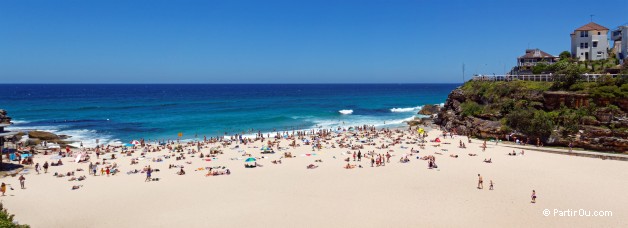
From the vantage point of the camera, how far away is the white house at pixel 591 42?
41.7m

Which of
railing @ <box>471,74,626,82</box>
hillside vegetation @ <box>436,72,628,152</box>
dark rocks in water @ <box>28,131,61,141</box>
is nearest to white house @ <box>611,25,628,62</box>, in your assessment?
railing @ <box>471,74,626,82</box>

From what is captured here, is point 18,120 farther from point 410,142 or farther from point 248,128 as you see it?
point 410,142

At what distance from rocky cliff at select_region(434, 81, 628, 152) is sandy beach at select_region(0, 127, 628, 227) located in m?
2.96

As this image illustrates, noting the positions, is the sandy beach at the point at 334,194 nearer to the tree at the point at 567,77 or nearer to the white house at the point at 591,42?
the tree at the point at 567,77

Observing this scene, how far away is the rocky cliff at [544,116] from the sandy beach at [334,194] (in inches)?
116

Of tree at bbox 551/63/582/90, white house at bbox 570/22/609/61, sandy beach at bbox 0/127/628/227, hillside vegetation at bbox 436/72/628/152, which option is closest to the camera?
sandy beach at bbox 0/127/628/227

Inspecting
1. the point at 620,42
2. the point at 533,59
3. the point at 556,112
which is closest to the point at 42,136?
the point at 556,112

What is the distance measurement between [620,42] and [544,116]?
21690 millimetres

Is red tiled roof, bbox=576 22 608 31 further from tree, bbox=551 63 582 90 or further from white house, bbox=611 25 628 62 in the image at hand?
tree, bbox=551 63 582 90

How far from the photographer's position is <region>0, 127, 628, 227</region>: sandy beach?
1555cm

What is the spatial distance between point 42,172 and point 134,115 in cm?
3734

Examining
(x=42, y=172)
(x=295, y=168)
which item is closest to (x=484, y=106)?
(x=295, y=168)

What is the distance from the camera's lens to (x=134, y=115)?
59875 millimetres

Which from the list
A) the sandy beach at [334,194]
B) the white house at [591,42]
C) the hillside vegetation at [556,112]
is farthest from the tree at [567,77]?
the white house at [591,42]
